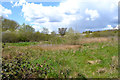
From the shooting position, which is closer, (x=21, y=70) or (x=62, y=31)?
(x=21, y=70)

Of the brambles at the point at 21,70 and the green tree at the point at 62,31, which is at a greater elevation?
the green tree at the point at 62,31

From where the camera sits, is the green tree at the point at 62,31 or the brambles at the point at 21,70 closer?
the brambles at the point at 21,70

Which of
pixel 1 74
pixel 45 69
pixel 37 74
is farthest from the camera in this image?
pixel 45 69

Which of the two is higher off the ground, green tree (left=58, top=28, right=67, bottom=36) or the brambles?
green tree (left=58, top=28, right=67, bottom=36)

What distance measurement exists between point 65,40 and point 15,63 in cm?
666

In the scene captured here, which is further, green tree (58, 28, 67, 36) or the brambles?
green tree (58, 28, 67, 36)

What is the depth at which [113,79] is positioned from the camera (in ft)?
8.04

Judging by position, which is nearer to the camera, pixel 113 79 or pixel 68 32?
pixel 113 79

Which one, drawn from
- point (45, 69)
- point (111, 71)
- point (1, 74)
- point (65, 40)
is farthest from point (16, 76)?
point (65, 40)

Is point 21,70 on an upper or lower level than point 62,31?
lower

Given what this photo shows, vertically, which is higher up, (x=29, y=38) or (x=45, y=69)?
(x=29, y=38)

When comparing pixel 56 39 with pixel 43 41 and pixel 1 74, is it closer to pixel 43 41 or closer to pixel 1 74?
pixel 43 41

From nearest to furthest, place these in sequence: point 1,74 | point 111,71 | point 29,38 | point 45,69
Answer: point 1,74 → point 45,69 → point 111,71 → point 29,38

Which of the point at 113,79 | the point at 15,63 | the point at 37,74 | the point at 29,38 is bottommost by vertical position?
the point at 113,79
